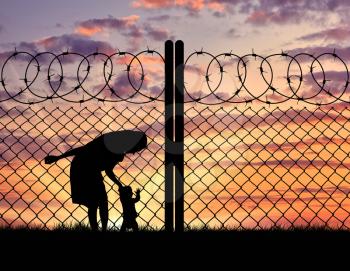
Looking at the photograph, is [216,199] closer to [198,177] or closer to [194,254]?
[198,177]

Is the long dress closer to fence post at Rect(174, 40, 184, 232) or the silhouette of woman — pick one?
the silhouette of woman

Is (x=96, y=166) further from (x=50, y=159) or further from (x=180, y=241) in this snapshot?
(x=180, y=241)

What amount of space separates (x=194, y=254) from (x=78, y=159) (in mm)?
3126

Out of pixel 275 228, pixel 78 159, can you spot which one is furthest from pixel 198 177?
pixel 78 159

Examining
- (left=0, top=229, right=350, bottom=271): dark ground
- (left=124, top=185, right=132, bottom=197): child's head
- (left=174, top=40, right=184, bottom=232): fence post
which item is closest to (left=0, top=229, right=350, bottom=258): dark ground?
(left=0, top=229, right=350, bottom=271): dark ground

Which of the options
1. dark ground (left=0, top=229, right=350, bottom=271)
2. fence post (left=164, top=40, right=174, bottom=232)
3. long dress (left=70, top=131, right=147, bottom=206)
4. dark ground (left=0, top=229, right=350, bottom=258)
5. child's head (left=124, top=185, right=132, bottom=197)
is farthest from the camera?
long dress (left=70, top=131, right=147, bottom=206)

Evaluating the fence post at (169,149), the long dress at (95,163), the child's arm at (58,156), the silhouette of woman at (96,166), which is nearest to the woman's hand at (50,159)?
the child's arm at (58,156)

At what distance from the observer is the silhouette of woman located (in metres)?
6.72

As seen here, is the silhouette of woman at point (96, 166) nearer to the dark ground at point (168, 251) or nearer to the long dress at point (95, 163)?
the long dress at point (95, 163)

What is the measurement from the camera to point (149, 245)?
5.01 m

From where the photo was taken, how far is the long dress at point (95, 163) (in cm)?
689

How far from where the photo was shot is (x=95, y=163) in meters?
7.38

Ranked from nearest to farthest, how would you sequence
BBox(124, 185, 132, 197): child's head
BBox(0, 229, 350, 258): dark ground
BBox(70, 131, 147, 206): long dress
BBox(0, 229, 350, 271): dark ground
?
BBox(0, 229, 350, 271): dark ground, BBox(0, 229, 350, 258): dark ground, BBox(124, 185, 132, 197): child's head, BBox(70, 131, 147, 206): long dress

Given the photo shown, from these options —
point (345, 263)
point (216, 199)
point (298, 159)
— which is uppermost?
point (298, 159)
